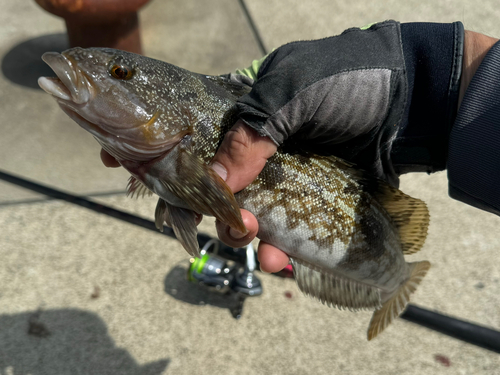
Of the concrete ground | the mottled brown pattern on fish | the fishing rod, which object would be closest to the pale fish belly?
the mottled brown pattern on fish

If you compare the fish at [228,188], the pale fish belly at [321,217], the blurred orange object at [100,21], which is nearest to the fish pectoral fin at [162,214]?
the fish at [228,188]

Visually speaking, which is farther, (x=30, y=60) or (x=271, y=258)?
(x=30, y=60)

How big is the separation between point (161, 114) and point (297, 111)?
54cm

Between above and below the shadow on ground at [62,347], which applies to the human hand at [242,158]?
above

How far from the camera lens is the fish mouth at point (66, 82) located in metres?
1.61

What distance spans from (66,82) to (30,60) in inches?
138

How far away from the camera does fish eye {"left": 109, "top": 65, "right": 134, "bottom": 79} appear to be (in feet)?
5.71

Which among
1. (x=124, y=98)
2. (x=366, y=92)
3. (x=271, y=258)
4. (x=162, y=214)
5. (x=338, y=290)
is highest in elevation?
(x=124, y=98)

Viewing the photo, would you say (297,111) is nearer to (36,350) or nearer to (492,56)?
(492,56)

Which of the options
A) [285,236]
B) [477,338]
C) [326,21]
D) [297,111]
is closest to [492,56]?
[297,111]

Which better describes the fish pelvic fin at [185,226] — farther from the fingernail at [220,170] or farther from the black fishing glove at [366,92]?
the black fishing glove at [366,92]

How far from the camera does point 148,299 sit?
2.96 m

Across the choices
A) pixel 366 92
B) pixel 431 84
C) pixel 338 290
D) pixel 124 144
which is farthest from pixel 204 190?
pixel 431 84

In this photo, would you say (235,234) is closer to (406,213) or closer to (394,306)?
(406,213)
